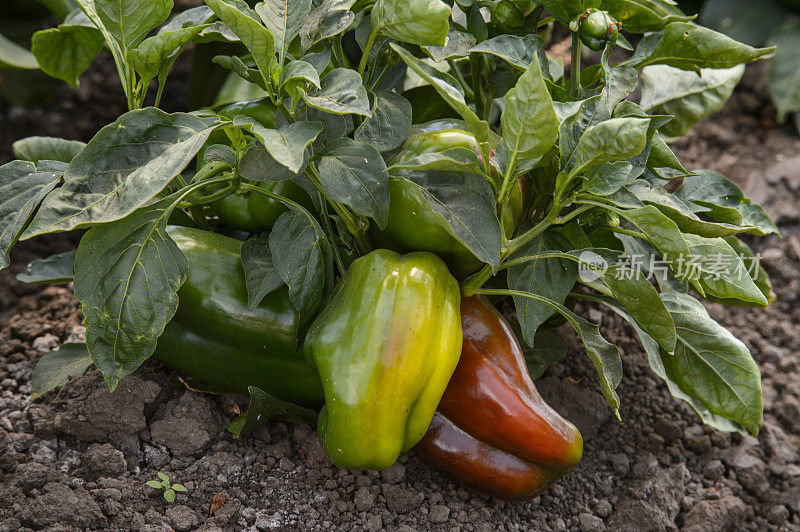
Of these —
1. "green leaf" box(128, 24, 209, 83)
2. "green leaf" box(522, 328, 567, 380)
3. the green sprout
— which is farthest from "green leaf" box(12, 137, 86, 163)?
"green leaf" box(522, 328, 567, 380)

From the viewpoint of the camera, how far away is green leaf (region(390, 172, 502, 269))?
4.28 feet

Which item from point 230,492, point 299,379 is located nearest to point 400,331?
point 299,379

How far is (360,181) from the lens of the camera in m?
1.31

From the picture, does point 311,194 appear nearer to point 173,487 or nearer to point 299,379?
point 299,379

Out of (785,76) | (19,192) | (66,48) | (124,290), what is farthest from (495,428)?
(785,76)

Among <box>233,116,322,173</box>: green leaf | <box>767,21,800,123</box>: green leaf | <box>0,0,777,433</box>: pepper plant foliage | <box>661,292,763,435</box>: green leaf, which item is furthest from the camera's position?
<box>767,21,800,123</box>: green leaf

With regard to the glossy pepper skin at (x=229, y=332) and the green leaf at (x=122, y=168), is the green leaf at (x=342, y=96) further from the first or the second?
the glossy pepper skin at (x=229, y=332)

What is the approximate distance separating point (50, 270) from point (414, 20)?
963 mm

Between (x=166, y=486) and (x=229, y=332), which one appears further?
(x=229, y=332)

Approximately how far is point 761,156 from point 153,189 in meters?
2.14

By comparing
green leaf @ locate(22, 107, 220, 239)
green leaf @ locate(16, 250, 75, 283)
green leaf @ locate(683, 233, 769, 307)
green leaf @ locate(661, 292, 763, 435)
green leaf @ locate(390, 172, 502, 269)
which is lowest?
green leaf @ locate(16, 250, 75, 283)

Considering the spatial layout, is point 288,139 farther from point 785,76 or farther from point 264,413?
point 785,76

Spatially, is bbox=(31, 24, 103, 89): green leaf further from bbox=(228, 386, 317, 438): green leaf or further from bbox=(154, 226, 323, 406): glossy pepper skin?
bbox=(228, 386, 317, 438): green leaf

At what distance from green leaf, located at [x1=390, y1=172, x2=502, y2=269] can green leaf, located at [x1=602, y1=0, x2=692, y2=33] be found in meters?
0.50
